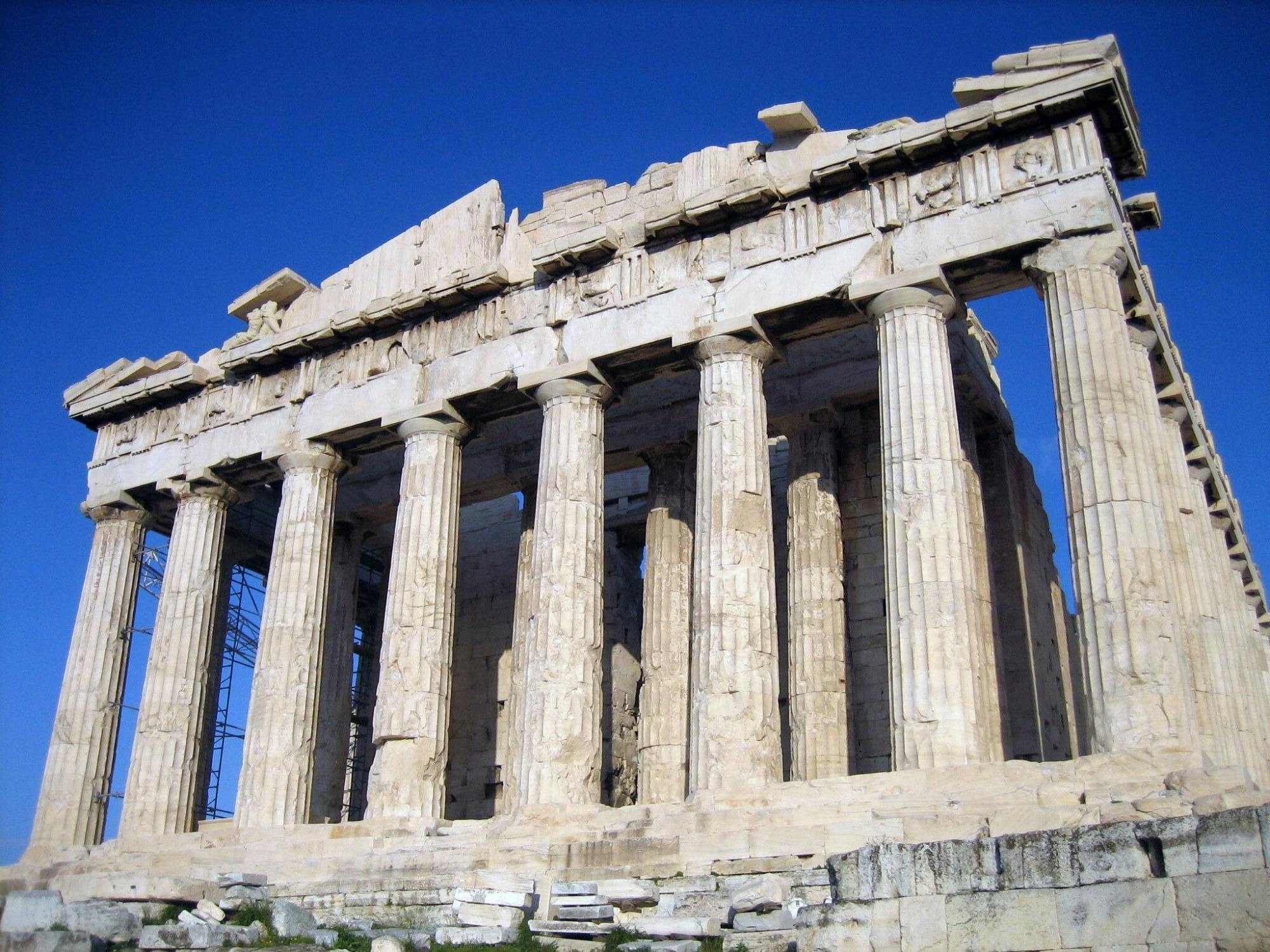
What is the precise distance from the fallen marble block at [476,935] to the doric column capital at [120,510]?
15940 mm

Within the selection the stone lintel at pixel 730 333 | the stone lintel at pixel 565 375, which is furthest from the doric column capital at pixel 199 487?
the stone lintel at pixel 730 333

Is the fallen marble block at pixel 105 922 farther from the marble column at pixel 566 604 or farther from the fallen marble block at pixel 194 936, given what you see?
the marble column at pixel 566 604

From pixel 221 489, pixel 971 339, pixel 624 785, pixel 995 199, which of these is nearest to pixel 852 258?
pixel 995 199

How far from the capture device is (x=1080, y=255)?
18.0 metres

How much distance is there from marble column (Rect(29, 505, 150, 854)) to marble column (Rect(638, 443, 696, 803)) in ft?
33.9

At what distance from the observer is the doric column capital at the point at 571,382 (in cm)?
2166

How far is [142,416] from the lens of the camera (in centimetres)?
2742

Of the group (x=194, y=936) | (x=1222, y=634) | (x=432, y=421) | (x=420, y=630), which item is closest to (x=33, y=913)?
(x=194, y=936)

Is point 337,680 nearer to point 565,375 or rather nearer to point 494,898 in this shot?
point 565,375

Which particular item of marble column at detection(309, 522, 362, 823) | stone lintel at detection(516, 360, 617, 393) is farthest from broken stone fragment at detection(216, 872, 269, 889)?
marble column at detection(309, 522, 362, 823)

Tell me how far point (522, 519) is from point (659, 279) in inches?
255

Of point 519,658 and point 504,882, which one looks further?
point 519,658

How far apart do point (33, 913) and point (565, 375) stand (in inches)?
442

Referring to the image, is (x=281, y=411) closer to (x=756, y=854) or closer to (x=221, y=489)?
(x=221, y=489)
